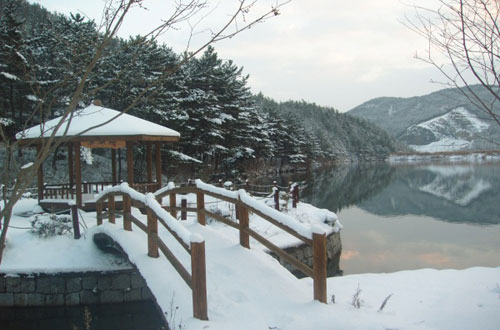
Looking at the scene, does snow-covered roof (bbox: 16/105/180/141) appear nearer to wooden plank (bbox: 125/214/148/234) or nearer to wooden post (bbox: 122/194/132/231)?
wooden post (bbox: 122/194/132/231)

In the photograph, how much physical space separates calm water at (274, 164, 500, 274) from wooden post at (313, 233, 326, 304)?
7174mm

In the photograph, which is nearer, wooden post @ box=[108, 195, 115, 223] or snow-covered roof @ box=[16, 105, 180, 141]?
wooden post @ box=[108, 195, 115, 223]

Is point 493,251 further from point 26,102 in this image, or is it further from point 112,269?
point 26,102

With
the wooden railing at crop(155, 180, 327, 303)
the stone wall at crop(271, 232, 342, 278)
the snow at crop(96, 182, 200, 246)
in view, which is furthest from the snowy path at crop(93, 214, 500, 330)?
the stone wall at crop(271, 232, 342, 278)

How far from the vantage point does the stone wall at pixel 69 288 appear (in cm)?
713

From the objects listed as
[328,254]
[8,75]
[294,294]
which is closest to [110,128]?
[328,254]

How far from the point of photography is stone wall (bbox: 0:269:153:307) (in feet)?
23.4

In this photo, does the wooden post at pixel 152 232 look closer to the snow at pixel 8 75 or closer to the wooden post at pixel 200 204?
the wooden post at pixel 200 204

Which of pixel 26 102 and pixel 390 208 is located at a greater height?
pixel 26 102

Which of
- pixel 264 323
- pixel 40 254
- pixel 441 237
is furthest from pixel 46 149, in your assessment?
pixel 441 237

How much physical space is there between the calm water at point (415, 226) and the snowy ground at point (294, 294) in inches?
208

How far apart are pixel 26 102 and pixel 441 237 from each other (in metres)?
25.2

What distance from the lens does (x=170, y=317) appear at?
3.79 m

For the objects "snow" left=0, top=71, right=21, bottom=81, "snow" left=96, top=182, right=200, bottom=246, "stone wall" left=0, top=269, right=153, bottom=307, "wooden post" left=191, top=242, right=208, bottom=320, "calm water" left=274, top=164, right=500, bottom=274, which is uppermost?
"snow" left=0, top=71, right=21, bottom=81
